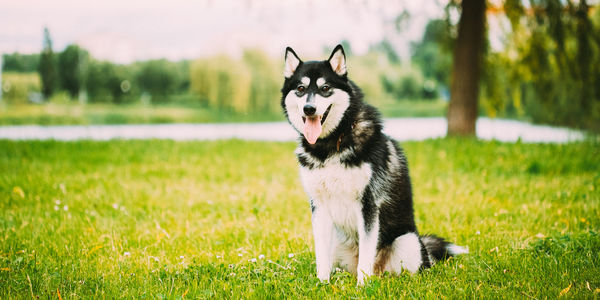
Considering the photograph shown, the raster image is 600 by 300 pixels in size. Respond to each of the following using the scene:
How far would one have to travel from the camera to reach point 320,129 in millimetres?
3275

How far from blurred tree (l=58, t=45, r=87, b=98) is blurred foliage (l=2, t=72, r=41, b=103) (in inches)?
110

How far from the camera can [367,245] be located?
3.19m

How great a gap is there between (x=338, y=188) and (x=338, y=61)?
98cm

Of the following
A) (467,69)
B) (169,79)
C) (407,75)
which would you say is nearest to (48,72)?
(169,79)

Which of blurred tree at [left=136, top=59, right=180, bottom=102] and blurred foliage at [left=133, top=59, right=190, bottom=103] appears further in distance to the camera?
blurred tree at [left=136, top=59, right=180, bottom=102]

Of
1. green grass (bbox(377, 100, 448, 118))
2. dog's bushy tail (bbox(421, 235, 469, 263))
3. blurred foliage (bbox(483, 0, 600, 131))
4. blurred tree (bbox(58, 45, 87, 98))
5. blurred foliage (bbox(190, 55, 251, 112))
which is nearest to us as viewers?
dog's bushy tail (bbox(421, 235, 469, 263))

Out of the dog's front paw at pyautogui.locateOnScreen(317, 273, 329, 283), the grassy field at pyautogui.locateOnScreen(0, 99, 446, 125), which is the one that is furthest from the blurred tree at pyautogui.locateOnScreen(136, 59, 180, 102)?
the dog's front paw at pyautogui.locateOnScreen(317, 273, 329, 283)

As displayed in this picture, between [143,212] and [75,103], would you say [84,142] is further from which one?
[75,103]

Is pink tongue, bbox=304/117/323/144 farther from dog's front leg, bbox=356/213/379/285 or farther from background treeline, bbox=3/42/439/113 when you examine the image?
background treeline, bbox=3/42/439/113

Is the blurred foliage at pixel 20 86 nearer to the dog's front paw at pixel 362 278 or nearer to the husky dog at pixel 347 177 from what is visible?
the husky dog at pixel 347 177

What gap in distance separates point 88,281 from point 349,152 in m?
2.26

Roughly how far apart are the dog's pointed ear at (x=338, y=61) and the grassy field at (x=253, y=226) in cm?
159

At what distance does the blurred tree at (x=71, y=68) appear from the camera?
34.8 metres

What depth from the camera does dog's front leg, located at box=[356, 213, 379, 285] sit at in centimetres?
318
